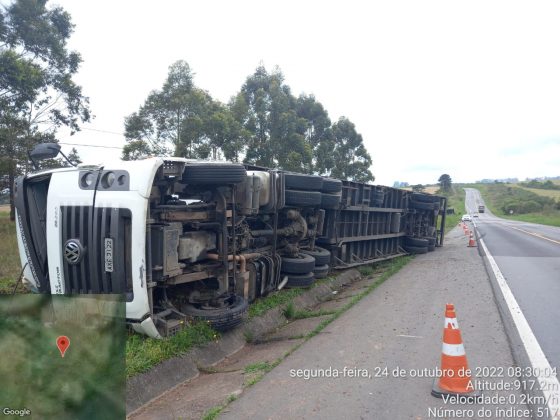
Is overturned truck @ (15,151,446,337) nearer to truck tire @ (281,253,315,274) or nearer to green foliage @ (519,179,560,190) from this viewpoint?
truck tire @ (281,253,315,274)

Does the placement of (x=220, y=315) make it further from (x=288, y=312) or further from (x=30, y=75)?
(x=30, y=75)

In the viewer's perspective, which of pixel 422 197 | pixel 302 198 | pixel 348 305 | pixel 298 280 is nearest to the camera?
pixel 348 305

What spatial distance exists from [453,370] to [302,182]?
4.74 meters

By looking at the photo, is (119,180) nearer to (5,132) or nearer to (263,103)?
(5,132)

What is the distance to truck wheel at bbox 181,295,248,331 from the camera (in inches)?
219

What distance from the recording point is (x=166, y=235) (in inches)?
197

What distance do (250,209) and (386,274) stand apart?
5.55 metres

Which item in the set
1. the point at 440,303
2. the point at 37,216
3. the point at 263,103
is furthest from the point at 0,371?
the point at 263,103

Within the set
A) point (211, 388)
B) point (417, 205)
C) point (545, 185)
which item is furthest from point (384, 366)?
point (545, 185)

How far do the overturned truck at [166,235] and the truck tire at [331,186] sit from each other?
65 cm

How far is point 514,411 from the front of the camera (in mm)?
3477

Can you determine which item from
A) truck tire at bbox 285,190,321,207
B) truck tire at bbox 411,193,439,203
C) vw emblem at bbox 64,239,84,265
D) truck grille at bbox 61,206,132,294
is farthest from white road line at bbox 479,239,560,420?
truck tire at bbox 411,193,439,203

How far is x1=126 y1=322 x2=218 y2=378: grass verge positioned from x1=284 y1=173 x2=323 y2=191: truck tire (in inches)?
121

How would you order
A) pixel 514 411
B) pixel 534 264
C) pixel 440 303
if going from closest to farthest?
pixel 514 411, pixel 440 303, pixel 534 264
